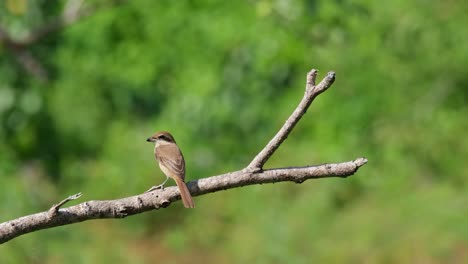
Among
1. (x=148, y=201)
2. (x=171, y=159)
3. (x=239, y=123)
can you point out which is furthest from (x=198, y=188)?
(x=239, y=123)

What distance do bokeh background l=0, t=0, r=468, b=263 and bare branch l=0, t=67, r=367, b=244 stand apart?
5.55 m

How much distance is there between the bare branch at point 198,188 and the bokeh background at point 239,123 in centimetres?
555

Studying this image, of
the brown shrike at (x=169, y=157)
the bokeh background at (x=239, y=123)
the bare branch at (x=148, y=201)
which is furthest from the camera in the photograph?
the bokeh background at (x=239, y=123)

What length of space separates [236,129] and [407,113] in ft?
7.19

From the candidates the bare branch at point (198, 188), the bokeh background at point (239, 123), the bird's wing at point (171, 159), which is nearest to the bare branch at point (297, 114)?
the bare branch at point (198, 188)

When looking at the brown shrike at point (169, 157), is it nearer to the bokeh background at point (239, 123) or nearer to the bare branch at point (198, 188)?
the bare branch at point (198, 188)

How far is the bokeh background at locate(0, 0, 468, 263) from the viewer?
10.5 m

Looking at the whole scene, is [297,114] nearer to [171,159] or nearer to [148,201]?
[148,201]

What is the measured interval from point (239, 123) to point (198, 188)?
8604 mm

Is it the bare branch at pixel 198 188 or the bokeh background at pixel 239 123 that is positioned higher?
the bokeh background at pixel 239 123

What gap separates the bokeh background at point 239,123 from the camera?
10508mm

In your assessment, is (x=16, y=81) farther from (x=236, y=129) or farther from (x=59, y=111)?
(x=236, y=129)

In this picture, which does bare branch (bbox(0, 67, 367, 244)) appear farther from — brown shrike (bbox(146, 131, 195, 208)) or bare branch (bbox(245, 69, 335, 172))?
brown shrike (bbox(146, 131, 195, 208))

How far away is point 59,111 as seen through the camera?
13133mm
